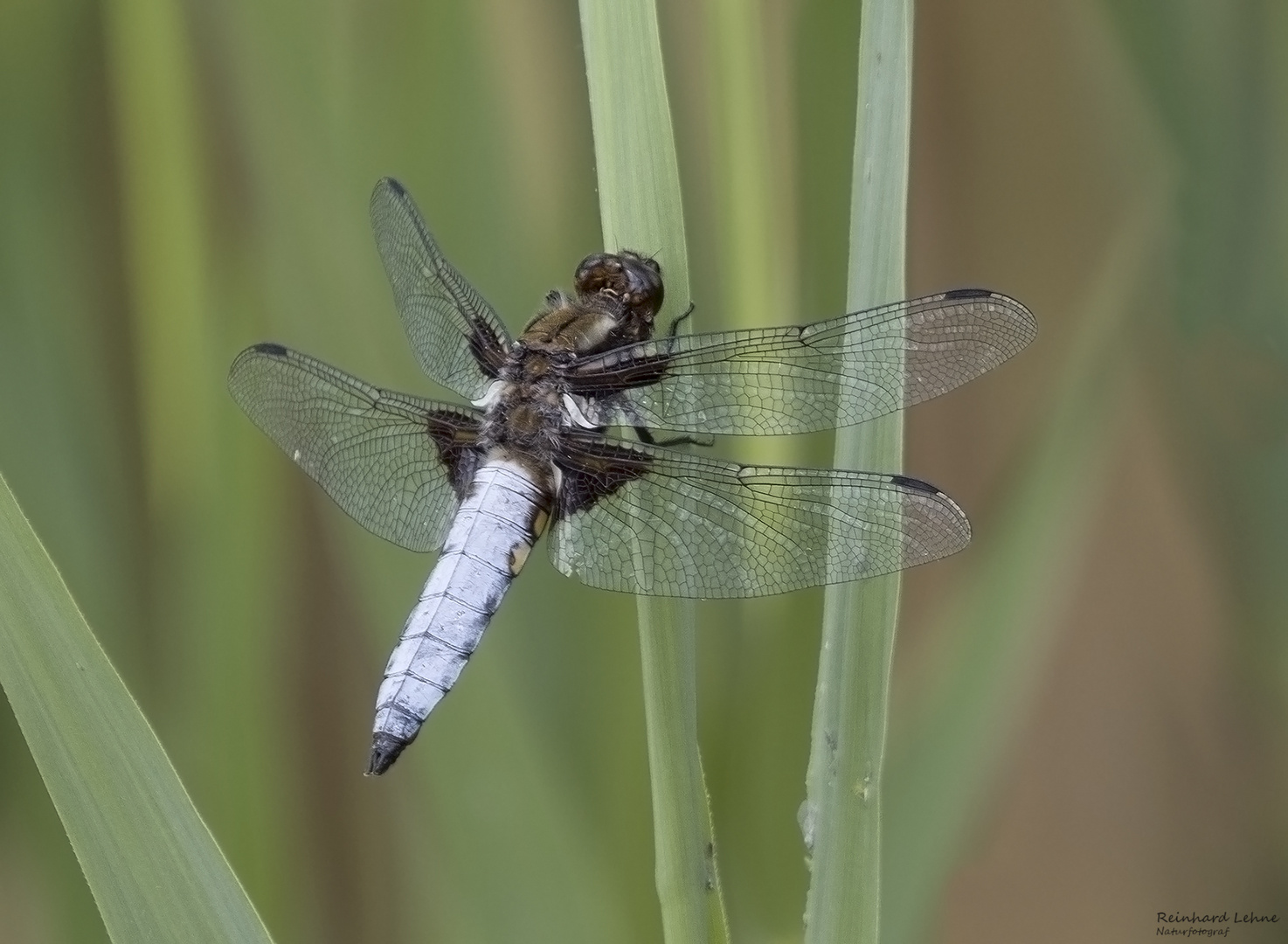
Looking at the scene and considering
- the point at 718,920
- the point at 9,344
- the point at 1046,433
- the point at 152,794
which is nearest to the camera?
the point at 152,794

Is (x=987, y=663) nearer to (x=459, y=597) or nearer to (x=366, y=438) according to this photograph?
(x=459, y=597)

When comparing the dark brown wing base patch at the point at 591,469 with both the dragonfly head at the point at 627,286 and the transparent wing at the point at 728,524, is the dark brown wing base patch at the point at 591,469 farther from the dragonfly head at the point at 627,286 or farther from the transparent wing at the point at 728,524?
the dragonfly head at the point at 627,286

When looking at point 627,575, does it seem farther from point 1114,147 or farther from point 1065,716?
point 1114,147

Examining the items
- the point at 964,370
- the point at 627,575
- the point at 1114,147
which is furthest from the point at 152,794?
the point at 1114,147

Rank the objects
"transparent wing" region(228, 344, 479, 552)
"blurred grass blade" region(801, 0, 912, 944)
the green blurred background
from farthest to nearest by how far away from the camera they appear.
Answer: the green blurred background
"transparent wing" region(228, 344, 479, 552)
"blurred grass blade" region(801, 0, 912, 944)

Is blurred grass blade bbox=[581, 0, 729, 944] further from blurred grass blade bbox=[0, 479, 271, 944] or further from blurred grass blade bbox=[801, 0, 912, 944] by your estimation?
blurred grass blade bbox=[0, 479, 271, 944]

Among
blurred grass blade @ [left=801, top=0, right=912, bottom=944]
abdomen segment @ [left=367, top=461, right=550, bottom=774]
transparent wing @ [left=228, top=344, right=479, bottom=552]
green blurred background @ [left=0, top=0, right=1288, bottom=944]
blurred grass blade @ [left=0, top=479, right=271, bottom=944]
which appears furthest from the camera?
green blurred background @ [left=0, top=0, right=1288, bottom=944]

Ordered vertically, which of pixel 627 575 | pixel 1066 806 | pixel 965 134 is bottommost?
pixel 1066 806

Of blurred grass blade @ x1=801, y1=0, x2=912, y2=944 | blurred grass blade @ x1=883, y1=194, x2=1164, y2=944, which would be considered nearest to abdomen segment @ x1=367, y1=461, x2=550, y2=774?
blurred grass blade @ x1=801, y1=0, x2=912, y2=944
